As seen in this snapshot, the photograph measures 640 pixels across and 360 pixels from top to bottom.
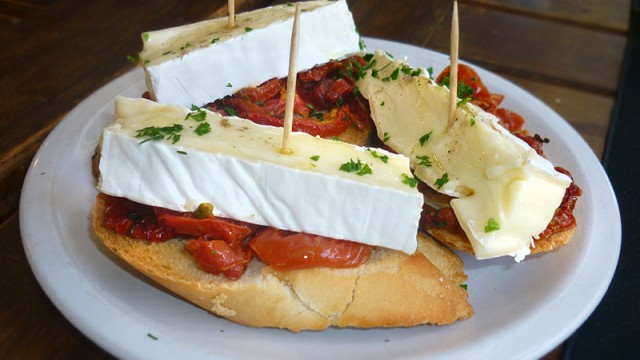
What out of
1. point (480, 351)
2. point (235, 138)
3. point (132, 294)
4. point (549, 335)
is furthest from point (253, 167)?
point (549, 335)

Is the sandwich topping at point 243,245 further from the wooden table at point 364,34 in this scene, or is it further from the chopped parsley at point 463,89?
the chopped parsley at point 463,89

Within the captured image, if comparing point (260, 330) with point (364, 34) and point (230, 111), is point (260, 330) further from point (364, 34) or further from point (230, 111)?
point (364, 34)

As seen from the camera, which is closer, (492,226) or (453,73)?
(492,226)

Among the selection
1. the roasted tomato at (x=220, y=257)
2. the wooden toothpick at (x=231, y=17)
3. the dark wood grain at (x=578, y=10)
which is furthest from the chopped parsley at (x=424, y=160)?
the dark wood grain at (x=578, y=10)

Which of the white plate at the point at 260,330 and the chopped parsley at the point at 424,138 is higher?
the chopped parsley at the point at 424,138

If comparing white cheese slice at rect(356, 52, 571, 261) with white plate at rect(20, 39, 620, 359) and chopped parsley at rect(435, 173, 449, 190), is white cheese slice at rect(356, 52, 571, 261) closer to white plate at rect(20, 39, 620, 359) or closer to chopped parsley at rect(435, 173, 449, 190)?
chopped parsley at rect(435, 173, 449, 190)

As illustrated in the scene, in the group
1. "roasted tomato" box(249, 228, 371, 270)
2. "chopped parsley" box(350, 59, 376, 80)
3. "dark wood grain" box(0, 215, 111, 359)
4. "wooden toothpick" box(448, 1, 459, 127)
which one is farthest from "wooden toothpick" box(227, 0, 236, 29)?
"dark wood grain" box(0, 215, 111, 359)

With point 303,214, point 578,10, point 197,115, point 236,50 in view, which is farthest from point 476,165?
point 578,10
